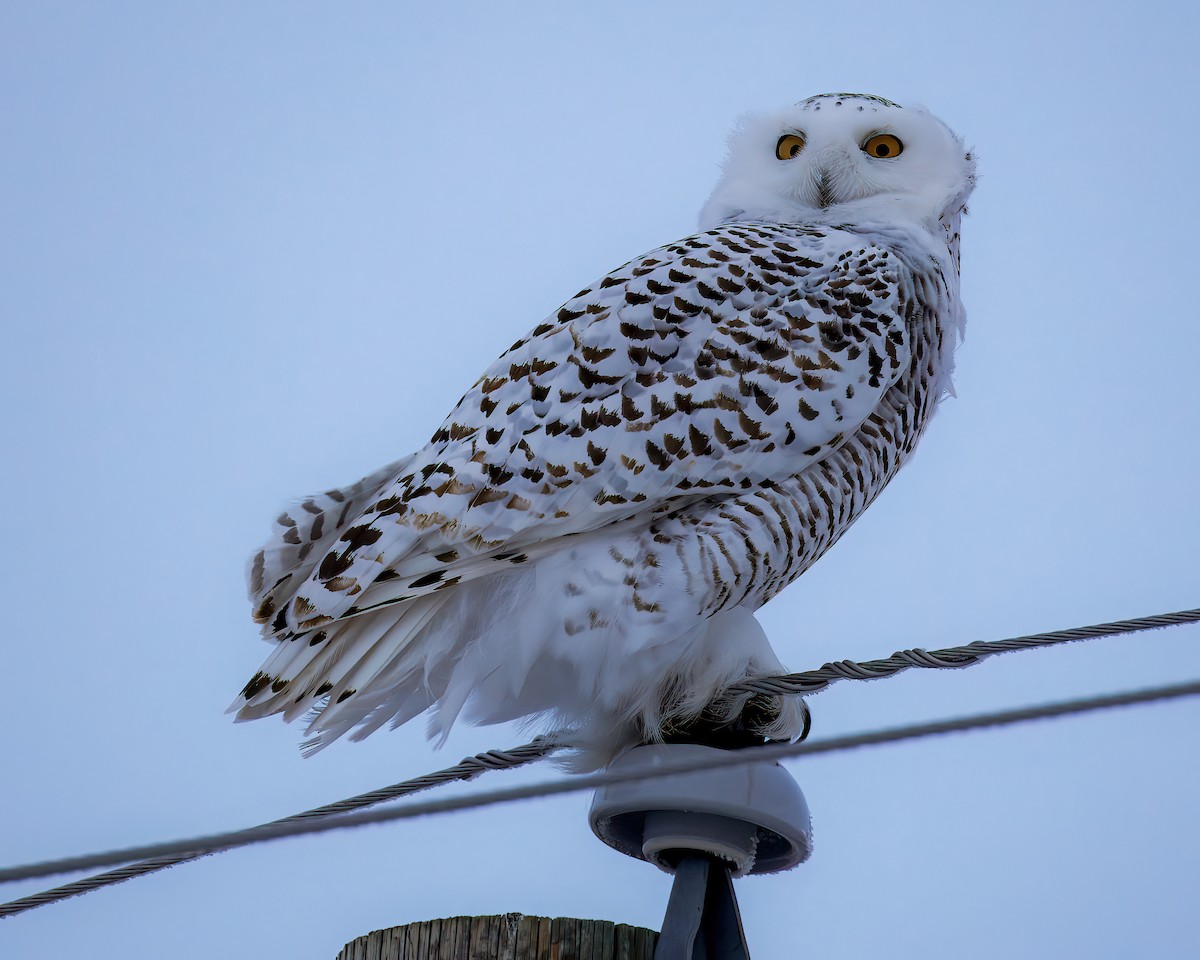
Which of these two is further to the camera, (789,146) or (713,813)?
(789,146)

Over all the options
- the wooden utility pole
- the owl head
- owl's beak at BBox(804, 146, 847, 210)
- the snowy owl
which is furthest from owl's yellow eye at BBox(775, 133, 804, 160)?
the wooden utility pole

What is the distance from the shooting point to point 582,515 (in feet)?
9.96

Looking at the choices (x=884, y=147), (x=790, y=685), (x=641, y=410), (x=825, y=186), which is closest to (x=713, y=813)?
(x=790, y=685)

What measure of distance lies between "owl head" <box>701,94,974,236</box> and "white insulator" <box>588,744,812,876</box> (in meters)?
1.47

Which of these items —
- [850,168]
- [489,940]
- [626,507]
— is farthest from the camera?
[850,168]

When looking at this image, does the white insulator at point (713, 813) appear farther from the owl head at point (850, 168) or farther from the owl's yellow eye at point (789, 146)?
the owl's yellow eye at point (789, 146)

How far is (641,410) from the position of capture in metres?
3.17

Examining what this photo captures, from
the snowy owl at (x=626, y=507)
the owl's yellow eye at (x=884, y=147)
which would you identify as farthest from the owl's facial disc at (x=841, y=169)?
the snowy owl at (x=626, y=507)

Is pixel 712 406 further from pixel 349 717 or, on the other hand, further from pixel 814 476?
pixel 349 717

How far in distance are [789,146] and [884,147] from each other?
0.27m

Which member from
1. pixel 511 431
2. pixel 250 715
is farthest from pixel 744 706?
pixel 250 715

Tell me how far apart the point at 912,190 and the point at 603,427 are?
1142 millimetres

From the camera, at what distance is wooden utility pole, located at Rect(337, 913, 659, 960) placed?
7.91 feet

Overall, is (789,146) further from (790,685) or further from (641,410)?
(790,685)
